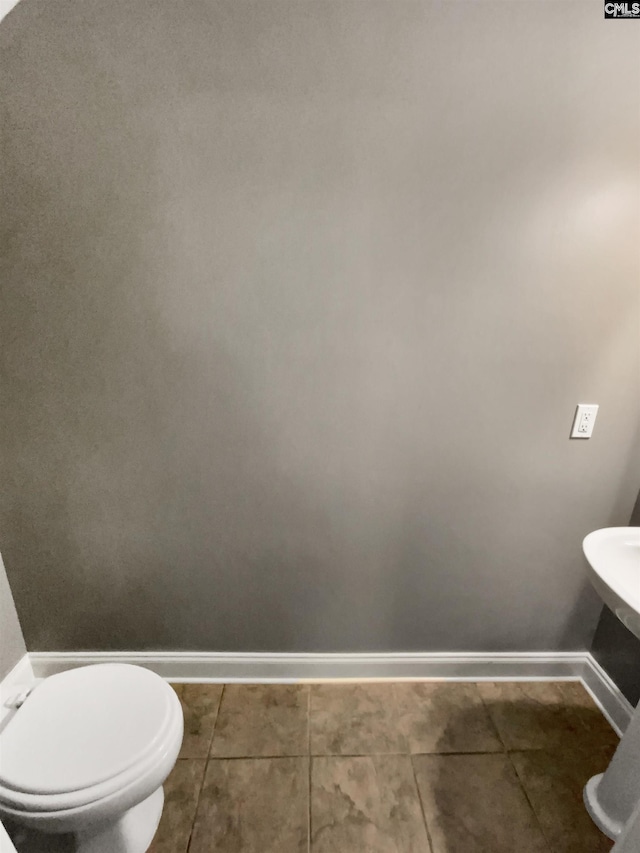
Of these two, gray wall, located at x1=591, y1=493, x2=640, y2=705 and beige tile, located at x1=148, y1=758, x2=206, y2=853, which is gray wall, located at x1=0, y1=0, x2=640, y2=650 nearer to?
gray wall, located at x1=591, y1=493, x2=640, y2=705

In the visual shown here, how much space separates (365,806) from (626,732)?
0.75 m

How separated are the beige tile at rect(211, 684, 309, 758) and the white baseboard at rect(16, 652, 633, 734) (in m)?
0.05

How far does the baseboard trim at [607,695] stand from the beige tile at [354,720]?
74 centimetres

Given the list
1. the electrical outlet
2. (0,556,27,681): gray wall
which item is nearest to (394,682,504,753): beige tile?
the electrical outlet

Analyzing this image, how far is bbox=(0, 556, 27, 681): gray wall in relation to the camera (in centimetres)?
155

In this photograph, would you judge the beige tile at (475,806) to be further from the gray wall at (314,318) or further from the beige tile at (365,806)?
the gray wall at (314,318)

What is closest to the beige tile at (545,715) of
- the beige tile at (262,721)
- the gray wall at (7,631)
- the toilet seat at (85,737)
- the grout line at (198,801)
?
the beige tile at (262,721)

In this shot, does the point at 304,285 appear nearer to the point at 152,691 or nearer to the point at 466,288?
the point at 466,288

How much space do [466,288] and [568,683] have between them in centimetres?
152

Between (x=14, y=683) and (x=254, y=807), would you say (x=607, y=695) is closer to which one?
(x=254, y=807)

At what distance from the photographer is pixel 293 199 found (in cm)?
127

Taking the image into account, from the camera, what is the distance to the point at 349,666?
1692 millimetres

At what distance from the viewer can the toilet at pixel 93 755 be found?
0.97 meters

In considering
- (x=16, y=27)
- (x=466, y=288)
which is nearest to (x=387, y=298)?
(x=466, y=288)
